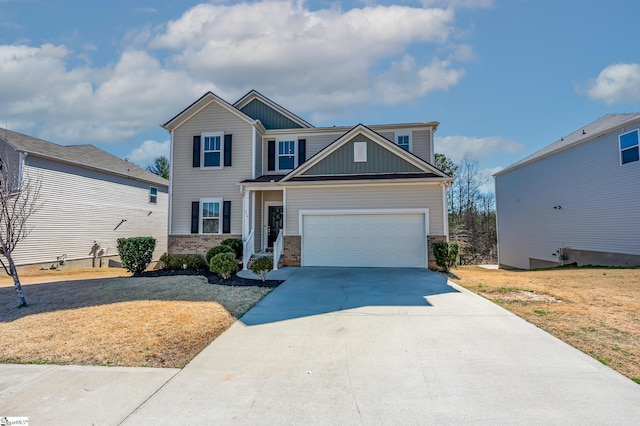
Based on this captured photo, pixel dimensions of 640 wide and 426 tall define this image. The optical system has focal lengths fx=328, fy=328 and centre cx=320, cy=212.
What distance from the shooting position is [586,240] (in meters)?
16.3

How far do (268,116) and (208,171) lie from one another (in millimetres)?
4626

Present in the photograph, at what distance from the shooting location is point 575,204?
16938 mm

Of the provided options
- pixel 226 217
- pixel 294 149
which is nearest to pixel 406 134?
pixel 294 149

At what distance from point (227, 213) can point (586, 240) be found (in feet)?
58.1

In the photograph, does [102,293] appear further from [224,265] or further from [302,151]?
[302,151]

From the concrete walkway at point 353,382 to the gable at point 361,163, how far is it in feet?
27.6

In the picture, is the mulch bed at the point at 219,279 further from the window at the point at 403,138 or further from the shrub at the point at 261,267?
the window at the point at 403,138

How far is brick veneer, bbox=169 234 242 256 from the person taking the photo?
1556cm

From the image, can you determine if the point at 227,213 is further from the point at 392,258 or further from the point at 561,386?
the point at 561,386

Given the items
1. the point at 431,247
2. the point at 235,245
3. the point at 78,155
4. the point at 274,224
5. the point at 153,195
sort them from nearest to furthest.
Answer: the point at 431,247, the point at 235,245, the point at 274,224, the point at 78,155, the point at 153,195

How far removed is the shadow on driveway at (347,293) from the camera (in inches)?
278

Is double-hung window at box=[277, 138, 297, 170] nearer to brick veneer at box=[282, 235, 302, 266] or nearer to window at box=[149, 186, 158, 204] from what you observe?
brick veneer at box=[282, 235, 302, 266]

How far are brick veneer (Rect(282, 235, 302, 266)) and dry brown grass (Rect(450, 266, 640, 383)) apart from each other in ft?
19.8

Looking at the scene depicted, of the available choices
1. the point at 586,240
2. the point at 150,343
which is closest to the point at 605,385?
the point at 150,343
